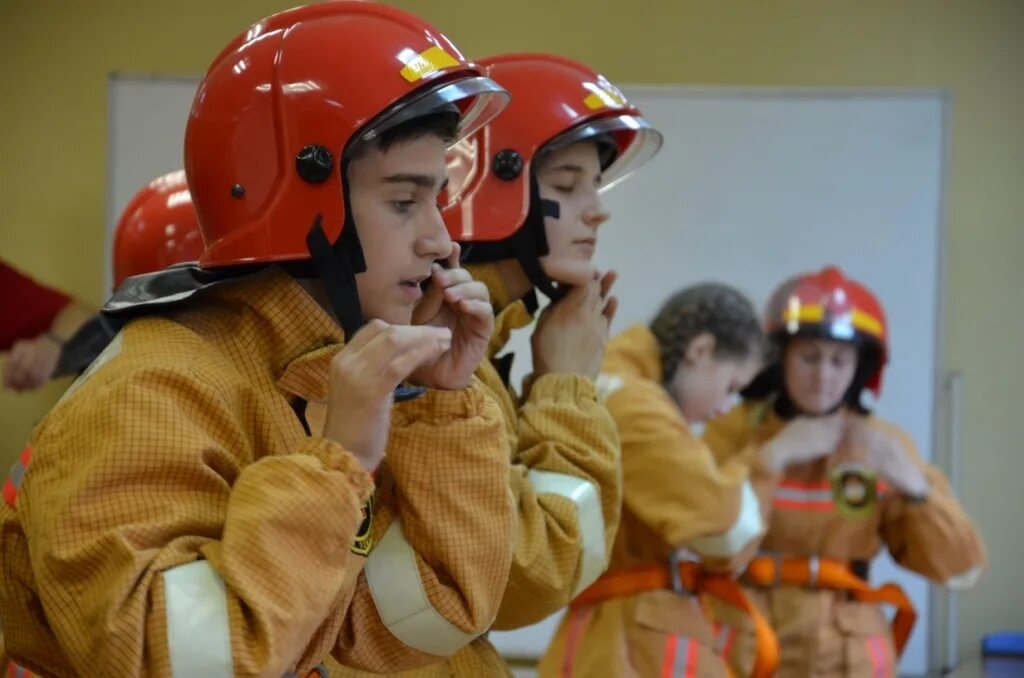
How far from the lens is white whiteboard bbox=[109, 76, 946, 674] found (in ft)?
15.9

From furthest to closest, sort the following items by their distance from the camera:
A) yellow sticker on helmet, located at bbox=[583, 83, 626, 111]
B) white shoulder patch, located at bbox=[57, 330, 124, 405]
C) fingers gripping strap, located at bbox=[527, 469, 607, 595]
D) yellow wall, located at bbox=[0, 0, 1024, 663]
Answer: yellow wall, located at bbox=[0, 0, 1024, 663]
yellow sticker on helmet, located at bbox=[583, 83, 626, 111]
fingers gripping strap, located at bbox=[527, 469, 607, 595]
white shoulder patch, located at bbox=[57, 330, 124, 405]

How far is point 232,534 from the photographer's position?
1267 millimetres

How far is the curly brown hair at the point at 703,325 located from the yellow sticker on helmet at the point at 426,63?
5.73 feet

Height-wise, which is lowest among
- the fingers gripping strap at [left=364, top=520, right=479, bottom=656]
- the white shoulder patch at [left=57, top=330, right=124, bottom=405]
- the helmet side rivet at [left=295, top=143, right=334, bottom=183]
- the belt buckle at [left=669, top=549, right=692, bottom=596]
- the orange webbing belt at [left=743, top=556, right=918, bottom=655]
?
the orange webbing belt at [left=743, top=556, right=918, bottom=655]

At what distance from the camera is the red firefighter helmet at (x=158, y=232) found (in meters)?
2.59

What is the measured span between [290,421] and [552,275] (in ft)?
2.73

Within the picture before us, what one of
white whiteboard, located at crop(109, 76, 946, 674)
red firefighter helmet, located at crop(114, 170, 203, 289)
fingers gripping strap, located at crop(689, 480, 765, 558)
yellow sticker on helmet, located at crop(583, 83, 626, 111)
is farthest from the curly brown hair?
white whiteboard, located at crop(109, 76, 946, 674)

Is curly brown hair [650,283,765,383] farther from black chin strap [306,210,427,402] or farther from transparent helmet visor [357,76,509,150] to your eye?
black chin strap [306,210,427,402]

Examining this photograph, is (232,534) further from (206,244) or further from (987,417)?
(987,417)

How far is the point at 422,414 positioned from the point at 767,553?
216cm

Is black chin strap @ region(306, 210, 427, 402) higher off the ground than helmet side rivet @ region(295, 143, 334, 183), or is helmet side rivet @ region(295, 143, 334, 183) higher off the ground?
helmet side rivet @ region(295, 143, 334, 183)

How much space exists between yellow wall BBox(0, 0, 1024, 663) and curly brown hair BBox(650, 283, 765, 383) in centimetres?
188

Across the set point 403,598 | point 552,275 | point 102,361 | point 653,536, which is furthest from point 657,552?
point 102,361

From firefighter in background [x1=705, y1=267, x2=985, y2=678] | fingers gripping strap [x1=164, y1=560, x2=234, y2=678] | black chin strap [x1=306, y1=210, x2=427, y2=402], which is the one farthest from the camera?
firefighter in background [x1=705, y1=267, x2=985, y2=678]
